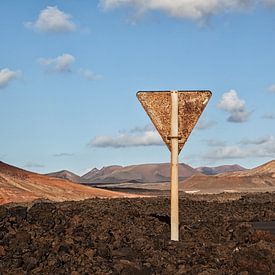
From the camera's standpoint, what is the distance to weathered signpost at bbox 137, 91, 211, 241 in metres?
10.1

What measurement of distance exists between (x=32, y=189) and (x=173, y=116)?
3691 centimetres

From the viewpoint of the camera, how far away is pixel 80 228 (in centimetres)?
1279

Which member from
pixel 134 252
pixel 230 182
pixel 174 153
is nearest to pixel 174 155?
pixel 174 153

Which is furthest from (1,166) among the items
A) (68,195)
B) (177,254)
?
(177,254)

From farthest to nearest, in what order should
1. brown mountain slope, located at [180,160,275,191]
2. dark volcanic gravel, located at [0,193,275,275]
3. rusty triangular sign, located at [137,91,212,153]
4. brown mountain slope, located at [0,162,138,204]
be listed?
brown mountain slope, located at [180,160,275,191], brown mountain slope, located at [0,162,138,204], rusty triangular sign, located at [137,91,212,153], dark volcanic gravel, located at [0,193,275,275]

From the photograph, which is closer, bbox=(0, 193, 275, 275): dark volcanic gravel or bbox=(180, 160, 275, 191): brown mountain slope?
bbox=(0, 193, 275, 275): dark volcanic gravel

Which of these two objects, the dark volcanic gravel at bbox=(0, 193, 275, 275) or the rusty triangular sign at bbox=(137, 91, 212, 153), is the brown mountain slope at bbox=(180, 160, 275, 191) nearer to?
the dark volcanic gravel at bbox=(0, 193, 275, 275)

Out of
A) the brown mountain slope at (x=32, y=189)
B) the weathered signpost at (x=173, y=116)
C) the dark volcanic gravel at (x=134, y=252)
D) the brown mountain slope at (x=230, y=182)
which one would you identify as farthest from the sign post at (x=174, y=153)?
the brown mountain slope at (x=230, y=182)

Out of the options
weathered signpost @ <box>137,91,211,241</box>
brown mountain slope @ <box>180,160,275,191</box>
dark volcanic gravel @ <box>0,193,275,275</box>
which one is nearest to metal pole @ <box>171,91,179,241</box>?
weathered signpost @ <box>137,91,211,241</box>

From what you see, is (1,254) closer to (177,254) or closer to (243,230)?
(177,254)

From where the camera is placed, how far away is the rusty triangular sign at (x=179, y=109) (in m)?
10.0

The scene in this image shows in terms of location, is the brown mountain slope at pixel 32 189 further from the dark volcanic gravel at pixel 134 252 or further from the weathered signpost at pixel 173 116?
the weathered signpost at pixel 173 116

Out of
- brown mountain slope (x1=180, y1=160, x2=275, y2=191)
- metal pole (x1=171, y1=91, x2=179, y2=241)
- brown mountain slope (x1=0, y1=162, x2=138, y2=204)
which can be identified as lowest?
metal pole (x1=171, y1=91, x2=179, y2=241)

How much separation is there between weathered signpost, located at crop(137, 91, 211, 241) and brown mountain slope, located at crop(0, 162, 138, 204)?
2864 cm
